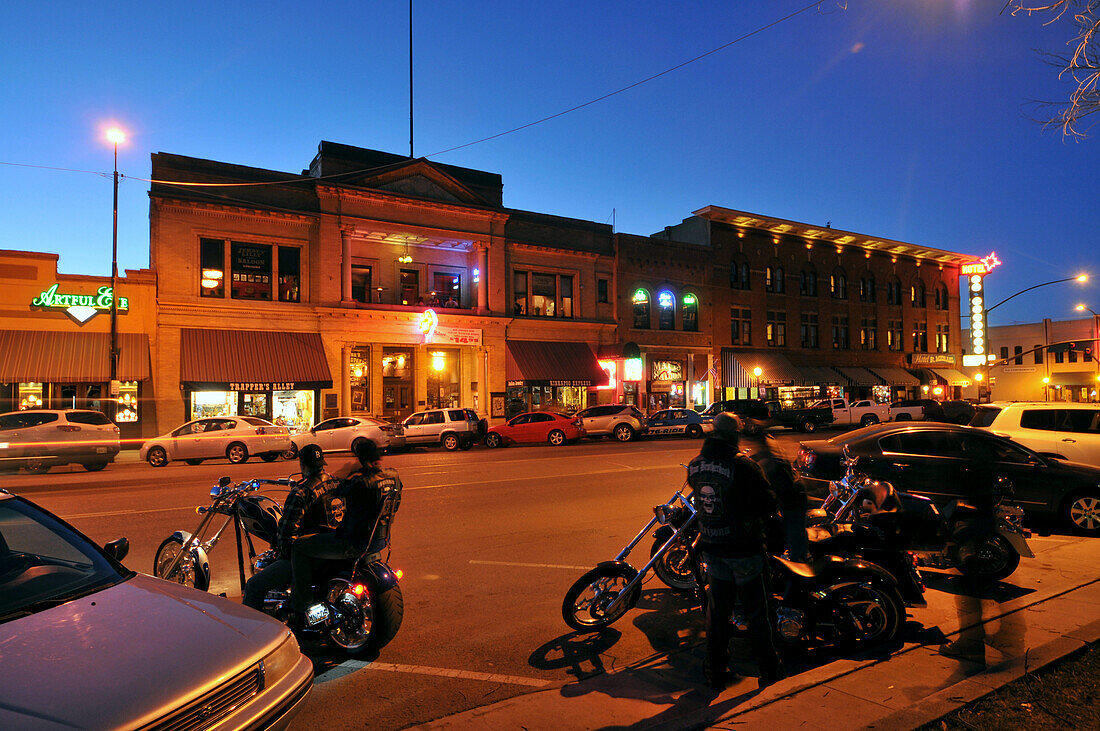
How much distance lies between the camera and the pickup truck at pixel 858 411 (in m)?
33.8

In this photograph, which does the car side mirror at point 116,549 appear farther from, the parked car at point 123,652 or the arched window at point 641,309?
the arched window at point 641,309

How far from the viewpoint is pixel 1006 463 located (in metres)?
9.52

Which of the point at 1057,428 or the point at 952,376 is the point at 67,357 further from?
the point at 952,376

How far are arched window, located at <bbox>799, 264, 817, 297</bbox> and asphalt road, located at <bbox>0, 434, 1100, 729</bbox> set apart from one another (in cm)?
3193

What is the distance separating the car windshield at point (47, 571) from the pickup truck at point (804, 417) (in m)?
31.0

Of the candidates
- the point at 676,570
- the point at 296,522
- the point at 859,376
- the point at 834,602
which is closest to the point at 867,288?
the point at 859,376

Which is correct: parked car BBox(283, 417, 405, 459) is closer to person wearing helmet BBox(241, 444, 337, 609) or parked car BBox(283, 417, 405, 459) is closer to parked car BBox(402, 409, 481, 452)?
parked car BBox(402, 409, 481, 452)

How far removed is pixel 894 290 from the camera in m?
48.8

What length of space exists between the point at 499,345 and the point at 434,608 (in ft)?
82.9

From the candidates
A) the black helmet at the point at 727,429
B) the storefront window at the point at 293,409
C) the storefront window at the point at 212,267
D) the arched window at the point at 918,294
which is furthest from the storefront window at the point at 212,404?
the arched window at the point at 918,294

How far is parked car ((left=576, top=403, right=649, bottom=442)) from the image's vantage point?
93.0ft

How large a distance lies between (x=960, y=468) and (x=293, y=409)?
2409cm

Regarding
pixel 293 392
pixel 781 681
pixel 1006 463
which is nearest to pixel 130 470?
pixel 293 392

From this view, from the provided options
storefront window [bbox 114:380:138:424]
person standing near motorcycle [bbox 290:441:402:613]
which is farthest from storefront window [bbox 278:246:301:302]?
person standing near motorcycle [bbox 290:441:402:613]
